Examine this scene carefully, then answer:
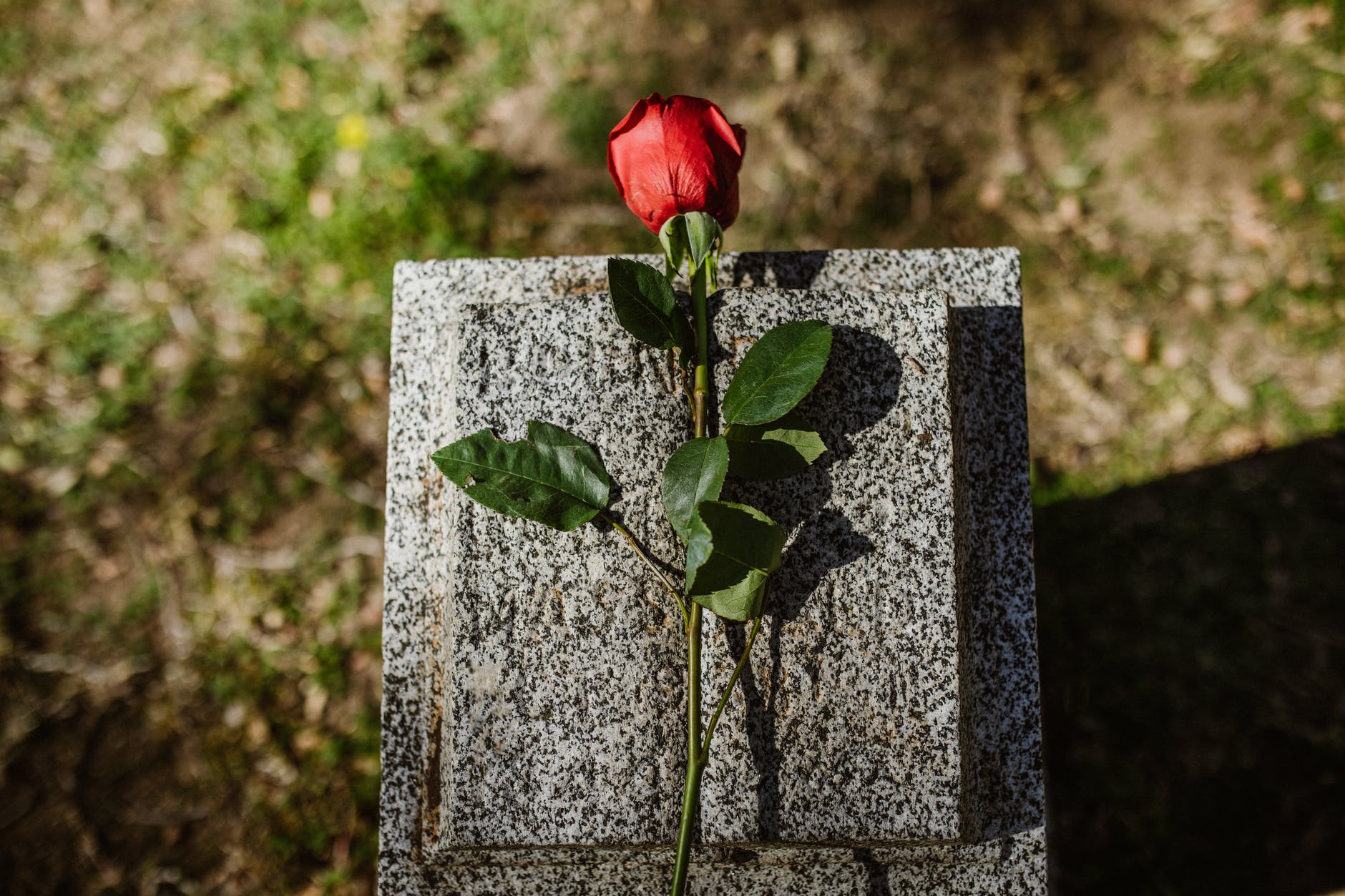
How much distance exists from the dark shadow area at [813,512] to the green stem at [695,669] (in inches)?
2.7

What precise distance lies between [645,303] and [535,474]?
27 cm

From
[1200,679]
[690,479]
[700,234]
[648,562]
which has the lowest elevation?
[1200,679]

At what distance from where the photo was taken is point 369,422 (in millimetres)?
2631

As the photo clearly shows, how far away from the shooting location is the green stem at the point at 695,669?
0.99 metres

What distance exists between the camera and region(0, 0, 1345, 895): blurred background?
7.54 feet

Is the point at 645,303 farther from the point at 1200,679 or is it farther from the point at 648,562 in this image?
the point at 1200,679

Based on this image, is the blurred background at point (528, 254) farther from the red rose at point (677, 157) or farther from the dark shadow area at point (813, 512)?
the red rose at point (677, 157)

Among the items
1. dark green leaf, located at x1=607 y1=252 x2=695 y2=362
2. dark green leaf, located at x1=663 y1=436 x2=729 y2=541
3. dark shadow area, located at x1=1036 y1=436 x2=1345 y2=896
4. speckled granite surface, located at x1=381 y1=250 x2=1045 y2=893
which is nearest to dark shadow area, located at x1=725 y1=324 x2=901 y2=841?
speckled granite surface, located at x1=381 y1=250 x2=1045 y2=893

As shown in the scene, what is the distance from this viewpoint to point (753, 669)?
3.51 feet

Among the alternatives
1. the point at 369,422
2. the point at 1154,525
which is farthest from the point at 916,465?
the point at 369,422

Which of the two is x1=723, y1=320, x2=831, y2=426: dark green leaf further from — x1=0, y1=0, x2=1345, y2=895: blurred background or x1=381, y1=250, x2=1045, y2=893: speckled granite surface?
x1=0, y1=0, x2=1345, y2=895: blurred background

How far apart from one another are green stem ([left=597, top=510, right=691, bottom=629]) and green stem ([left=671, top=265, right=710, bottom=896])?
0.6 inches

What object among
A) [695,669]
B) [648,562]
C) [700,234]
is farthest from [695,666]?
[700,234]

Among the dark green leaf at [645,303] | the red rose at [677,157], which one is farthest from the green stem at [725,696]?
the red rose at [677,157]
